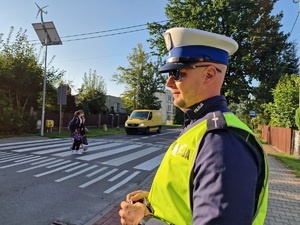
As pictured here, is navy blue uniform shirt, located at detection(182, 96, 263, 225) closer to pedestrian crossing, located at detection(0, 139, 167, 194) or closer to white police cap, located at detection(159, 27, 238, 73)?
white police cap, located at detection(159, 27, 238, 73)

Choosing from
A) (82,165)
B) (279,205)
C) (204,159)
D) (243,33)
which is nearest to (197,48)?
(204,159)

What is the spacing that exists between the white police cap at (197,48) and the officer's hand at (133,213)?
0.71 m

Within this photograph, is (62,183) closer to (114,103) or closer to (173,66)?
(173,66)

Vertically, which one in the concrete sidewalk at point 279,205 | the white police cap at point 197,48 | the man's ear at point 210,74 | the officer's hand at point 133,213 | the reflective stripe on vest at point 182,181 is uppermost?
the white police cap at point 197,48

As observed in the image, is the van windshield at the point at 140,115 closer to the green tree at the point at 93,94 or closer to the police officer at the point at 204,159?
the green tree at the point at 93,94

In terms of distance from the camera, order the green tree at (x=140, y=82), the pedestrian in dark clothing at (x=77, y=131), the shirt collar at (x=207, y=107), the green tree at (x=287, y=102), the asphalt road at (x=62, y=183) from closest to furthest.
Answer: the shirt collar at (x=207, y=107), the asphalt road at (x=62, y=183), the pedestrian in dark clothing at (x=77, y=131), the green tree at (x=287, y=102), the green tree at (x=140, y=82)

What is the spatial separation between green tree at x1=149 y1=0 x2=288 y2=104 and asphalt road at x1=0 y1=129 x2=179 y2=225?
15.1 metres

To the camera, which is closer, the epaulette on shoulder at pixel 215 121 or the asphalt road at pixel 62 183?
the epaulette on shoulder at pixel 215 121

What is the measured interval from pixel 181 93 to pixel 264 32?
2591 centimetres

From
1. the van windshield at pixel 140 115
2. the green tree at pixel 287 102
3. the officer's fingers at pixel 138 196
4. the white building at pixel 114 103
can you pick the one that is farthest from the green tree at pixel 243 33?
the white building at pixel 114 103

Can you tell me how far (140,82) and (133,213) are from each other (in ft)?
140

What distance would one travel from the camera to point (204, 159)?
1060mm

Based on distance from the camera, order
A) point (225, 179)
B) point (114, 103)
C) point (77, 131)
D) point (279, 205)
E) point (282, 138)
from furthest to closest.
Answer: point (114, 103)
point (282, 138)
point (77, 131)
point (279, 205)
point (225, 179)

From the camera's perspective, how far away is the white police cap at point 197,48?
52.4 inches
